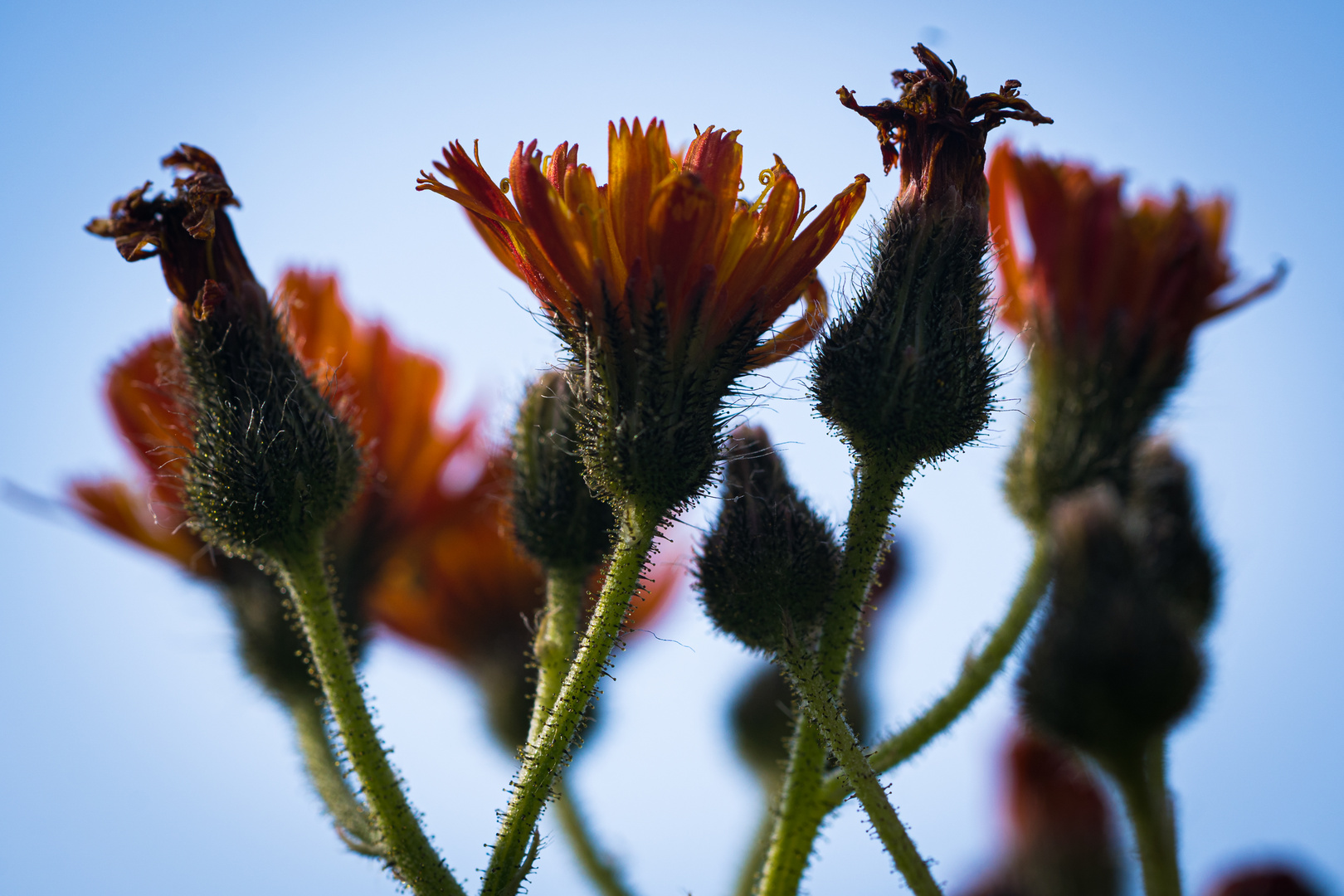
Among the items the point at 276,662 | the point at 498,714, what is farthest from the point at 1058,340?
the point at 276,662

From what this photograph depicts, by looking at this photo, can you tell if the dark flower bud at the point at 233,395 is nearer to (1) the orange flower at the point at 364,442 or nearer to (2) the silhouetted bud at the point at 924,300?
(1) the orange flower at the point at 364,442

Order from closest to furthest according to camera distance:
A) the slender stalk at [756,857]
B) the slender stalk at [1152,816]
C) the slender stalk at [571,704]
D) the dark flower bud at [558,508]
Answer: the slender stalk at [571,704] < the slender stalk at [1152,816] < the dark flower bud at [558,508] < the slender stalk at [756,857]

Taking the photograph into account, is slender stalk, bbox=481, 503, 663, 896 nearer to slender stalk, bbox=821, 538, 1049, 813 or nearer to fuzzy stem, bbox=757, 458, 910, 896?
fuzzy stem, bbox=757, 458, 910, 896

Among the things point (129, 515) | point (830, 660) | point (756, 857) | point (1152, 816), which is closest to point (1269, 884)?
point (1152, 816)

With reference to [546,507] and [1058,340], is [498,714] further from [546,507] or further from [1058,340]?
[1058,340]

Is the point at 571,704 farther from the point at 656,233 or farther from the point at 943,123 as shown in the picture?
the point at 943,123

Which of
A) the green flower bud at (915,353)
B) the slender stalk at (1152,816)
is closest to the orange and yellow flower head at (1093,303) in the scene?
the slender stalk at (1152,816)
